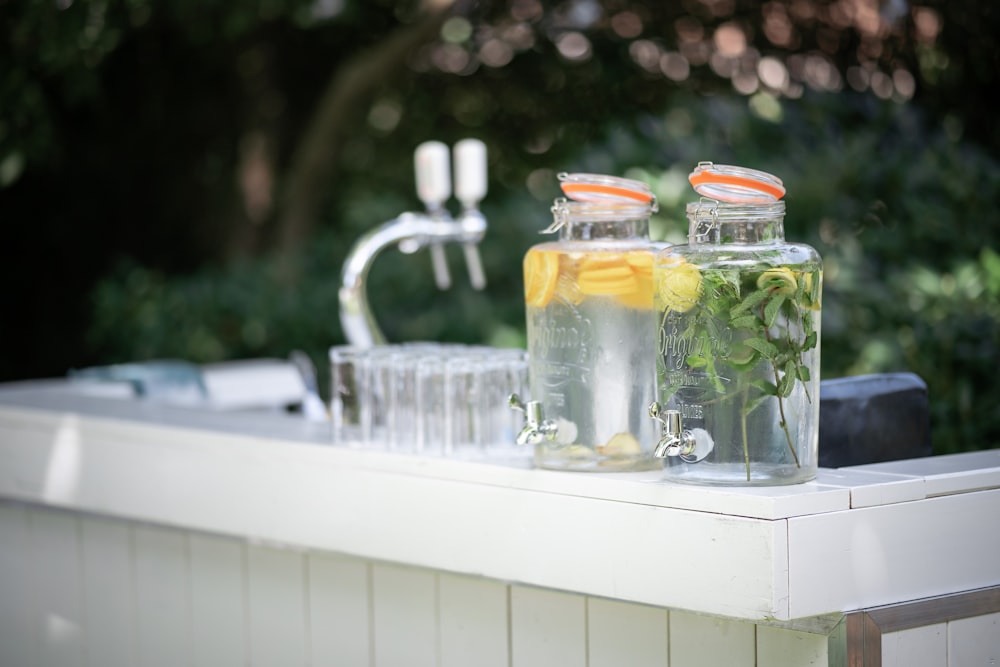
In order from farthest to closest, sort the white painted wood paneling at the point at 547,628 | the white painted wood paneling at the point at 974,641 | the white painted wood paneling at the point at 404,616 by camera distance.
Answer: the white painted wood paneling at the point at 404,616, the white painted wood paneling at the point at 547,628, the white painted wood paneling at the point at 974,641

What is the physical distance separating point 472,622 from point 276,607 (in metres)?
0.31

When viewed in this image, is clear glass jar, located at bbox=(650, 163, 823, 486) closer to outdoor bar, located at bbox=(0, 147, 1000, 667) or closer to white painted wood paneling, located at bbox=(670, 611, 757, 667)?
outdoor bar, located at bbox=(0, 147, 1000, 667)

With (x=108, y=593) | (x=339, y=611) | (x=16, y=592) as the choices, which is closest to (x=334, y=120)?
(x=16, y=592)

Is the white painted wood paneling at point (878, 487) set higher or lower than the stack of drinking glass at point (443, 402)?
lower

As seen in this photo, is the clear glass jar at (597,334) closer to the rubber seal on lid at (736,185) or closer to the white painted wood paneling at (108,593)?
the rubber seal on lid at (736,185)

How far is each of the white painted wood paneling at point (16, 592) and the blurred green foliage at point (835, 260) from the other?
114 centimetres

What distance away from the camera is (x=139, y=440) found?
155cm

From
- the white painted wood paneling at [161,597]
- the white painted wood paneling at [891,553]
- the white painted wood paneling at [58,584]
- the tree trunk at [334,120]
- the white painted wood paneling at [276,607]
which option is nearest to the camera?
the white painted wood paneling at [891,553]

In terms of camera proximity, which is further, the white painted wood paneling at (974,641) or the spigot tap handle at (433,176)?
the spigot tap handle at (433,176)

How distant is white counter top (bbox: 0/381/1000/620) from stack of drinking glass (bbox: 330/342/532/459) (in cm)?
4

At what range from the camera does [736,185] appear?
3.33 feet

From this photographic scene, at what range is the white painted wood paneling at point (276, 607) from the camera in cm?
147

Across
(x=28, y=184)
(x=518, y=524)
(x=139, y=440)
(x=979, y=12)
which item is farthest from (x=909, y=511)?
(x=28, y=184)

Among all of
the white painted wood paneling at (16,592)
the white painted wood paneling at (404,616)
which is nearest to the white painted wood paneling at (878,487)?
the white painted wood paneling at (404,616)
